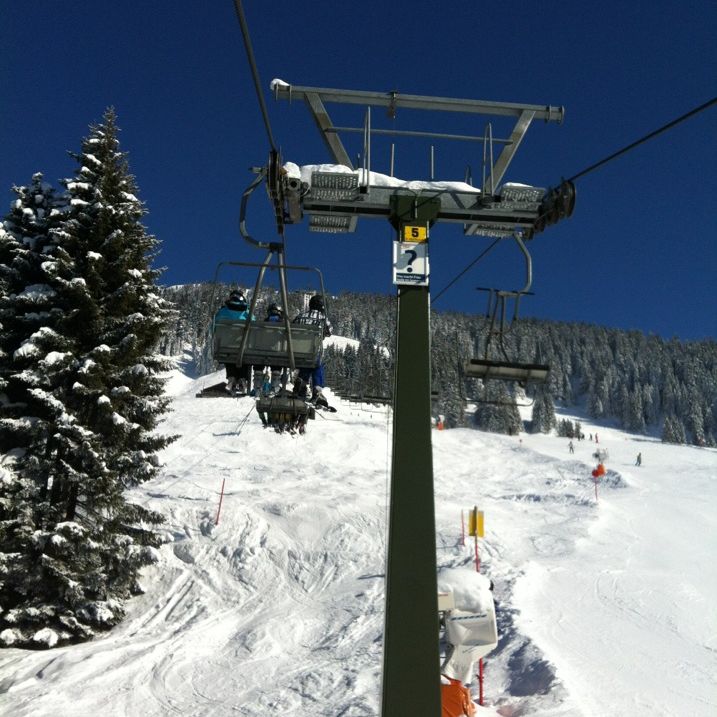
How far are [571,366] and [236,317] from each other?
515 feet

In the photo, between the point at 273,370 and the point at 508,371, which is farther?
the point at 273,370

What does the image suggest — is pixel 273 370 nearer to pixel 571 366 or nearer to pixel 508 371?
pixel 508 371

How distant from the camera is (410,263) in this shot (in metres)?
5.36

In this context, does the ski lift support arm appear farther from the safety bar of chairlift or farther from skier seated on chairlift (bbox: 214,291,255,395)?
skier seated on chairlift (bbox: 214,291,255,395)

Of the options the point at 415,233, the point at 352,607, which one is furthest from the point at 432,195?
the point at 352,607

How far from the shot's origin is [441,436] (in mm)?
46188

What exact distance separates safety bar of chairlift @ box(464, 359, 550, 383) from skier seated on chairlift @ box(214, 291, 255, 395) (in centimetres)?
301

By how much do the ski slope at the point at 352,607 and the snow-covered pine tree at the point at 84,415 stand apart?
3.92 ft

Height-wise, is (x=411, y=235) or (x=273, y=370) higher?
(x=411, y=235)

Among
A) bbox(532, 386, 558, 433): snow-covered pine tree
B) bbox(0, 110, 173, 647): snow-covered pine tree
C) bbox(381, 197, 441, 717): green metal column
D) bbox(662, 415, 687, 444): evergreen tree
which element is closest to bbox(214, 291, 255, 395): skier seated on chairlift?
bbox(381, 197, 441, 717): green metal column

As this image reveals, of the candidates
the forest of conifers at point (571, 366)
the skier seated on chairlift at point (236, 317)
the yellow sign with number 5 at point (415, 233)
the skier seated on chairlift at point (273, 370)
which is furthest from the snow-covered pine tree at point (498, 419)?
the yellow sign with number 5 at point (415, 233)

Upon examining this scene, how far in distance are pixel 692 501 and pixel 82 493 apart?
2472 centimetres

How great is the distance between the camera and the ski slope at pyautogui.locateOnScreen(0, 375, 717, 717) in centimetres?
874

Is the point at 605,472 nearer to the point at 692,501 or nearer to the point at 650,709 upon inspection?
the point at 692,501
